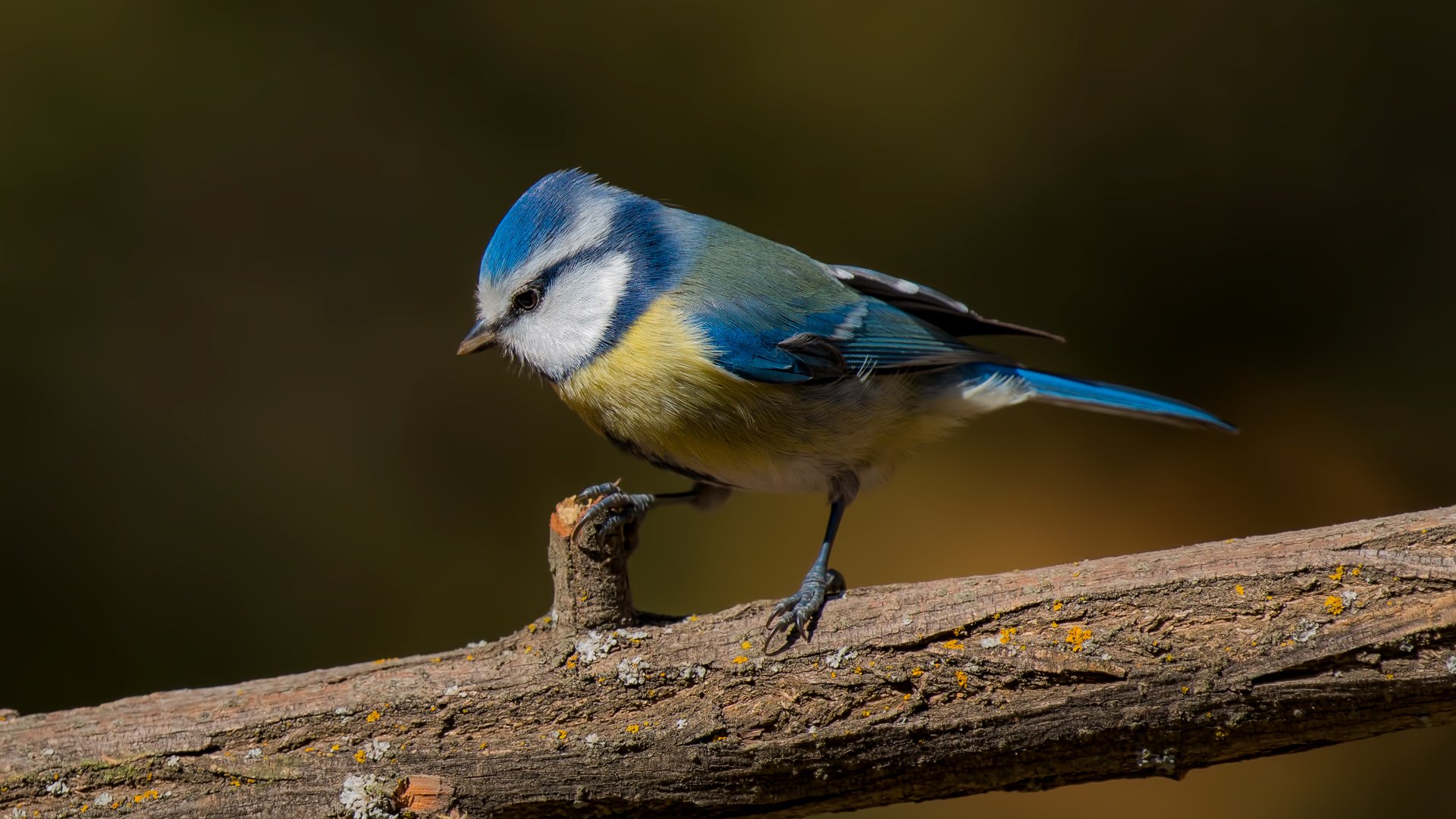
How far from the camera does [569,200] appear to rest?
191 centimetres

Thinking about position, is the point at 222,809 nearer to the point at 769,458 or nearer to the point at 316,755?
the point at 316,755

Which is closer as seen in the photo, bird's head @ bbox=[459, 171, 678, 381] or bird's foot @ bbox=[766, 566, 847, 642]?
bird's foot @ bbox=[766, 566, 847, 642]

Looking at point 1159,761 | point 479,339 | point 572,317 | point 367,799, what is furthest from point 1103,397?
point 367,799

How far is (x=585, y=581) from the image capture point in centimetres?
172

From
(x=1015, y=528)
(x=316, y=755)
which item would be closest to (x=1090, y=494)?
(x=1015, y=528)

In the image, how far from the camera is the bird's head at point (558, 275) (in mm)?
1867

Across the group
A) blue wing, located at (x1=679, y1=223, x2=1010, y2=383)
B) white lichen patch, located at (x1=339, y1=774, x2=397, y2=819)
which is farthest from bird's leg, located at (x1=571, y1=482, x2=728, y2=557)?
white lichen patch, located at (x1=339, y1=774, x2=397, y2=819)

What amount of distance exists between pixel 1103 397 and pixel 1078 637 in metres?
0.77

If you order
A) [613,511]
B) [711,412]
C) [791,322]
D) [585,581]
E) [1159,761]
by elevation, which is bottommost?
[1159,761]

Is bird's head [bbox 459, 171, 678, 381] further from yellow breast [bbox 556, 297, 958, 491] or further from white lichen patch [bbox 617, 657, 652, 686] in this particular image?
white lichen patch [bbox 617, 657, 652, 686]

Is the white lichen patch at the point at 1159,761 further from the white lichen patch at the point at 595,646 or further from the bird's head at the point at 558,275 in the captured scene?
the bird's head at the point at 558,275

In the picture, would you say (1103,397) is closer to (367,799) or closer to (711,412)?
(711,412)

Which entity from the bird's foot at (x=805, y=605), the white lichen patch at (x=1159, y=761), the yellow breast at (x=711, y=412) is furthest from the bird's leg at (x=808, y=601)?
the white lichen patch at (x=1159, y=761)

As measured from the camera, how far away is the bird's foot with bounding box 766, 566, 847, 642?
5.41 feet
